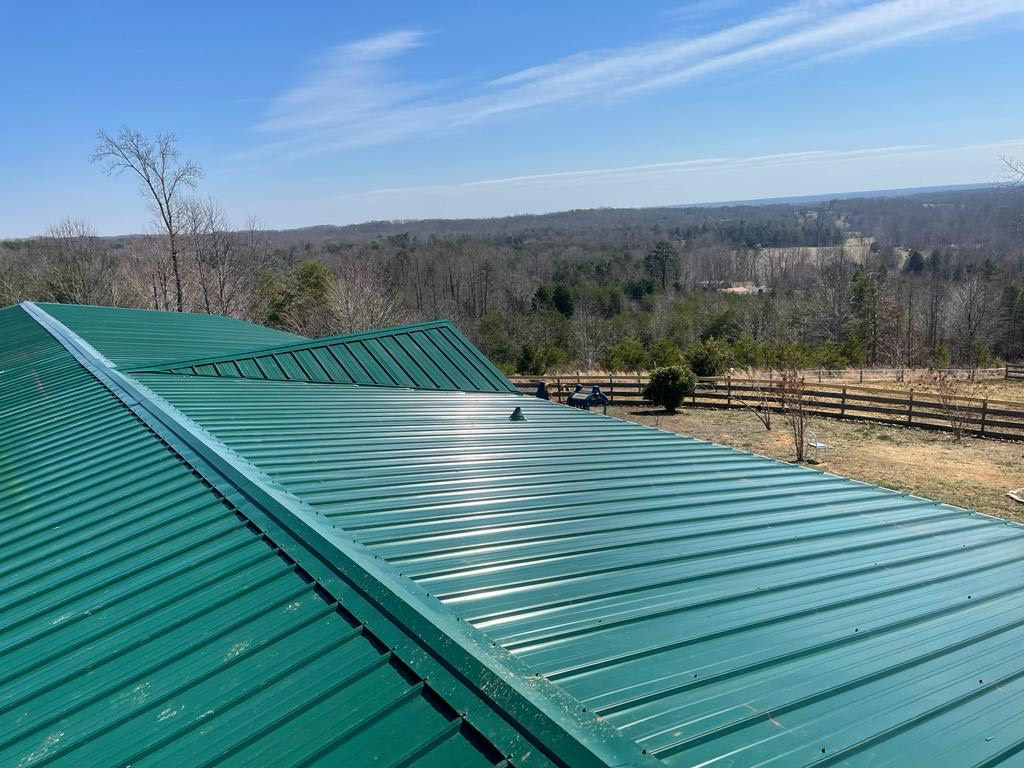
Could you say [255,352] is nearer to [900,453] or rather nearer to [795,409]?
[795,409]

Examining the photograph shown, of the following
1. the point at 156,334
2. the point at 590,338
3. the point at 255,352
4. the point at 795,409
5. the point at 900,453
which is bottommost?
the point at 900,453

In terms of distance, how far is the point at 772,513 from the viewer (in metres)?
6.02

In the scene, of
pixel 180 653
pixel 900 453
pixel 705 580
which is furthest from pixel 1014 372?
pixel 180 653

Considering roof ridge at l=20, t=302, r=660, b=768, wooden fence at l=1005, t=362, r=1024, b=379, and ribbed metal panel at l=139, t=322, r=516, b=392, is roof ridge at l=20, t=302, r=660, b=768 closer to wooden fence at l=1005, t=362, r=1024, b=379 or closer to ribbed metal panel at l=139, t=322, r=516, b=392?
ribbed metal panel at l=139, t=322, r=516, b=392

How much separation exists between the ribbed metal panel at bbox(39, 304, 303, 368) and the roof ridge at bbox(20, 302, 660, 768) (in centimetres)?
772

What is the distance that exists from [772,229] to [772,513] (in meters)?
166

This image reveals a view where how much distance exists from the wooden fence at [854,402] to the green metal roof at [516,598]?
15960 millimetres

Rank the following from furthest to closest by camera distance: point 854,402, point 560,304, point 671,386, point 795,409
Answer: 1. point 560,304
2. point 671,386
3. point 854,402
4. point 795,409

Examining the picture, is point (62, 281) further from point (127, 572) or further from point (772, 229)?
point (772, 229)

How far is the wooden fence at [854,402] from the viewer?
20.1m

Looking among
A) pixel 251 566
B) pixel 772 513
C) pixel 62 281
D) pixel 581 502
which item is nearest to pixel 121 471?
pixel 251 566

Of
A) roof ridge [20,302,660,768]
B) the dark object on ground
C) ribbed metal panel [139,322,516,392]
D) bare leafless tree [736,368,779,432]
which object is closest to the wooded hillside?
A: bare leafless tree [736,368,779,432]

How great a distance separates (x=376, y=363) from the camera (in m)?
12.5

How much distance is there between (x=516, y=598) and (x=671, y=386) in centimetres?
2090
